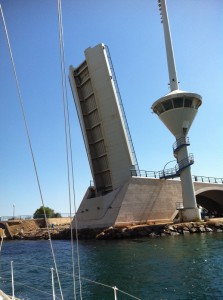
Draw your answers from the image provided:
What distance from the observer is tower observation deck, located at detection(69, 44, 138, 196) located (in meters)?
36.3

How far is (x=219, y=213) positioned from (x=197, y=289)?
42.8 m

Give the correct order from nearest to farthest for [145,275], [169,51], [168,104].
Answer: [145,275] → [168,104] → [169,51]

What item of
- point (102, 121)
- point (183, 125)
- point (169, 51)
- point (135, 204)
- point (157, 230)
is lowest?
point (157, 230)

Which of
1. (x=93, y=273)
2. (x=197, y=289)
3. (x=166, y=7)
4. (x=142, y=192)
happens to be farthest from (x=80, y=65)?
(x=197, y=289)

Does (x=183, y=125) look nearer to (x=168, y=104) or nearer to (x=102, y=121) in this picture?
(x=168, y=104)

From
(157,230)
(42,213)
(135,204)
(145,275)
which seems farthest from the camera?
(42,213)

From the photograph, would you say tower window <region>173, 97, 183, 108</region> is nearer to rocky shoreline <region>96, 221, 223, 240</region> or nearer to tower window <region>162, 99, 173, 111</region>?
tower window <region>162, 99, 173, 111</region>

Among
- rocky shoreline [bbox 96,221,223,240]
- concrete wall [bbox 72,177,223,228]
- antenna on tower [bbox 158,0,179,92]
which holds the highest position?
antenna on tower [bbox 158,0,179,92]

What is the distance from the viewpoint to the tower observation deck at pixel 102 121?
3631cm

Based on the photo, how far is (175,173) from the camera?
35.3 m

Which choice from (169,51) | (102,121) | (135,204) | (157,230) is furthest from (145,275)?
(169,51)

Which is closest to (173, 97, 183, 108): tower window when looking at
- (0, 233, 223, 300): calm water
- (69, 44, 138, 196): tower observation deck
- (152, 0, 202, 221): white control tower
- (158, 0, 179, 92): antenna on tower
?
(152, 0, 202, 221): white control tower

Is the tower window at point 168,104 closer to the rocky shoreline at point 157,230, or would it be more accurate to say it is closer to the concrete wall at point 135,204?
the concrete wall at point 135,204

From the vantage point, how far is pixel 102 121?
37.7 m
